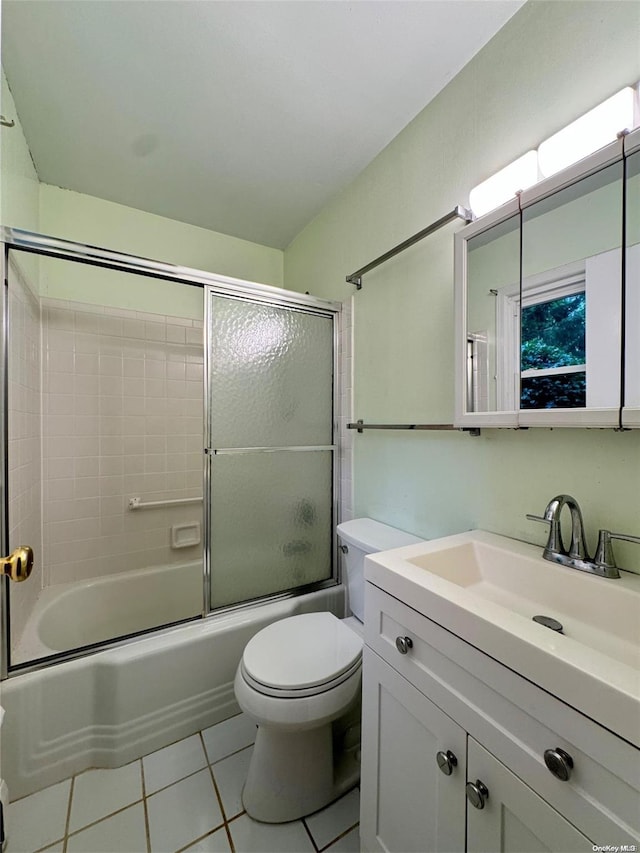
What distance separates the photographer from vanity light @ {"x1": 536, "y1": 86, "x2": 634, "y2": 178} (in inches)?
33.6

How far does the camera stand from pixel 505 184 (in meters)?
1.09

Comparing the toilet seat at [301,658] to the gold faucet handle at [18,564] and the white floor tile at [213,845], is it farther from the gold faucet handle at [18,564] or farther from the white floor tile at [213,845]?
the gold faucet handle at [18,564]

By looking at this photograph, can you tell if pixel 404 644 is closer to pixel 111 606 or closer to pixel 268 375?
pixel 268 375

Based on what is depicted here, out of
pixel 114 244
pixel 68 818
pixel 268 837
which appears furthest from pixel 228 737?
pixel 114 244

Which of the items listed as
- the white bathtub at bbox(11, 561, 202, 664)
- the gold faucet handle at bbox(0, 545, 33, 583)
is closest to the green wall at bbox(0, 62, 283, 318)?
the gold faucet handle at bbox(0, 545, 33, 583)

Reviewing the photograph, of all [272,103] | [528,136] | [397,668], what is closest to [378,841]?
[397,668]

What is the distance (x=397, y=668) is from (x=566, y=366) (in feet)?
2.90

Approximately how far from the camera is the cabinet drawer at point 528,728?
477mm

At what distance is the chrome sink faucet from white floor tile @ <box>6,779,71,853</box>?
1.71 meters

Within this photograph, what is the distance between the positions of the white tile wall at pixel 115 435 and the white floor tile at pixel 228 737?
1.02 meters

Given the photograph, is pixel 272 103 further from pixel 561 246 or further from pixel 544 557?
pixel 544 557

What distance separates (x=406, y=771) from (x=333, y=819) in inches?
23.6

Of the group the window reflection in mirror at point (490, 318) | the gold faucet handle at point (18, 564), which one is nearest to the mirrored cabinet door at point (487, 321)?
the window reflection in mirror at point (490, 318)

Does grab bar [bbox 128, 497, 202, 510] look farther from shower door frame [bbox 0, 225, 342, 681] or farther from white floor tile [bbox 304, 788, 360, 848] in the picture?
white floor tile [bbox 304, 788, 360, 848]
